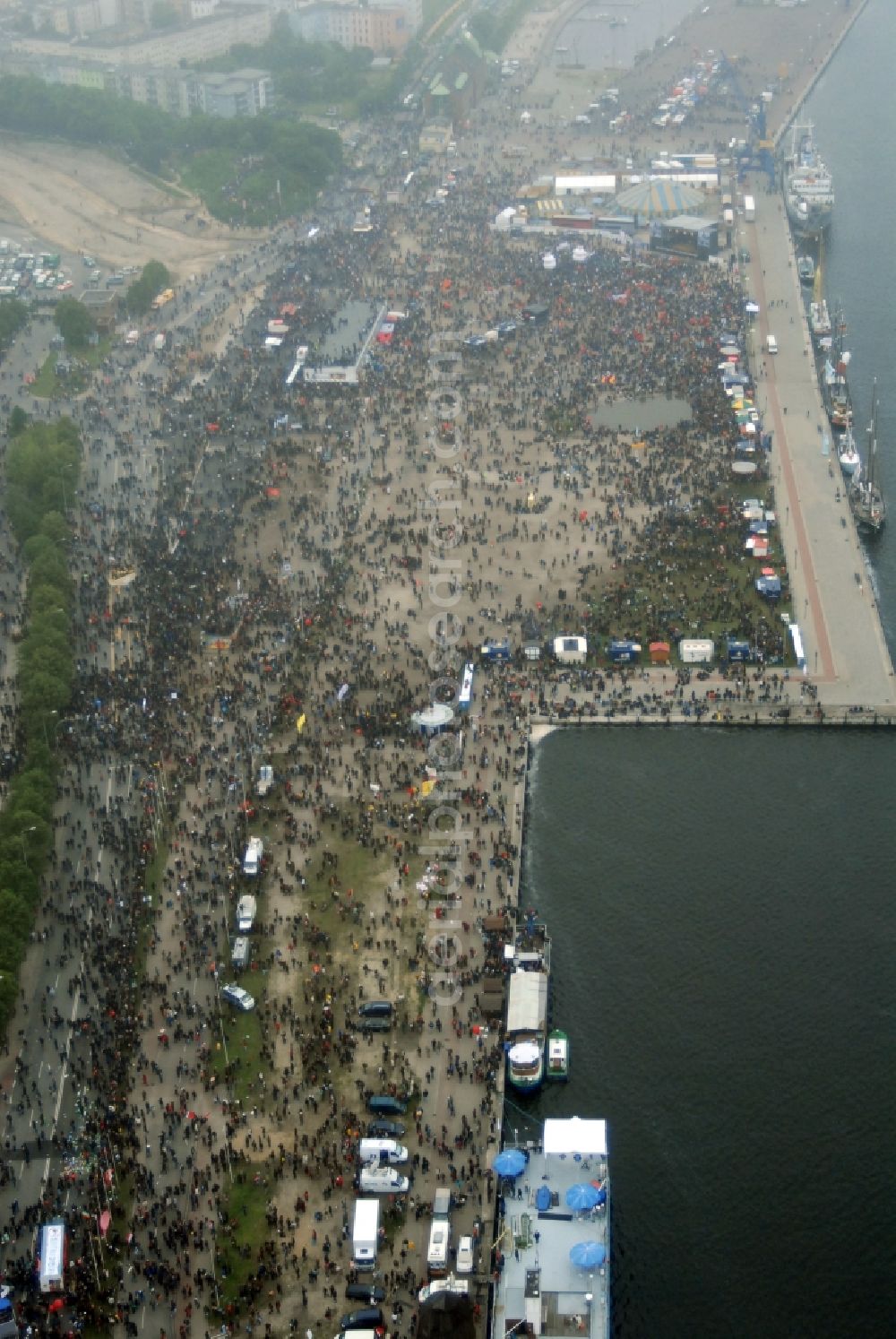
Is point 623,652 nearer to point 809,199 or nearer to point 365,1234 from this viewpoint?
point 365,1234

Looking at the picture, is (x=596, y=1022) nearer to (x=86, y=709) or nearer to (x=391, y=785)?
(x=391, y=785)

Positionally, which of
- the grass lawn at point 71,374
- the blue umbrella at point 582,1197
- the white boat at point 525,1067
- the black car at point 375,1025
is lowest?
the blue umbrella at point 582,1197

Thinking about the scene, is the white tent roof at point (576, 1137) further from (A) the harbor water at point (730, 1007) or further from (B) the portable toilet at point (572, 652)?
(B) the portable toilet at point (572, 652)

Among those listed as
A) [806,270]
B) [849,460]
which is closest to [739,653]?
[849,460]

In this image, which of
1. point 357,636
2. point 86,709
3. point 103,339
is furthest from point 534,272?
point 86,709

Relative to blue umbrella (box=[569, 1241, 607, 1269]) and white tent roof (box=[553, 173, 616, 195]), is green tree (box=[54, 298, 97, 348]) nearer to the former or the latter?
white tent roof (box=[553, 173, 616, 195])

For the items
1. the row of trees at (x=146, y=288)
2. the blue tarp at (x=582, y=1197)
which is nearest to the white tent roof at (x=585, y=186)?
the row of trees at (x=146, y=288)
